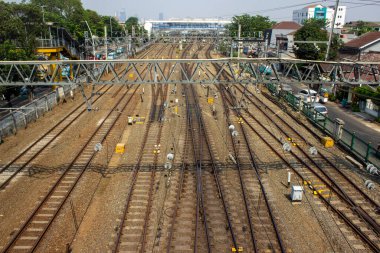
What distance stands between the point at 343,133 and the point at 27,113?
78.8ft

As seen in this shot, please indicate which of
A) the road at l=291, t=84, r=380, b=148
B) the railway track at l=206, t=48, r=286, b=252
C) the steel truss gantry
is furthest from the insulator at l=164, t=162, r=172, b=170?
the road at l=291, t=84, r=380, b=148

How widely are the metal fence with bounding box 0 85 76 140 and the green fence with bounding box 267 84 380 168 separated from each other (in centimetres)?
2314

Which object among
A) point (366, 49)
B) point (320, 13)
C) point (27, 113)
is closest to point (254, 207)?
point (27, 113)

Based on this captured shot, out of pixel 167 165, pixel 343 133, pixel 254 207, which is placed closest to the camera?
pixel 254 207

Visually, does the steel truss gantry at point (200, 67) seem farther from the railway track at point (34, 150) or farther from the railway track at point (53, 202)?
the railway track at point (53, 202)

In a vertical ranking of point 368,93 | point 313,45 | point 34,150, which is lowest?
point 34,150

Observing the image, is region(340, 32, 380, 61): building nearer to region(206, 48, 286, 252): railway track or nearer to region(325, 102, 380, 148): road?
region(325, 102, 380, 148): road

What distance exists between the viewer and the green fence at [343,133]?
19.4 metres

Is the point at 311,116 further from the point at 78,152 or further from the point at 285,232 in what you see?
the point at 78,152

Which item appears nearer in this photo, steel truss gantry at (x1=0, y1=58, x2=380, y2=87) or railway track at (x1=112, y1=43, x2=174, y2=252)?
railway track at (x1=112, y1=43, x2=174, y2=252)

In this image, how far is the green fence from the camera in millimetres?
19391

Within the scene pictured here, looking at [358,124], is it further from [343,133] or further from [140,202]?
[140,202]

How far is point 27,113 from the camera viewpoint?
26.1 m

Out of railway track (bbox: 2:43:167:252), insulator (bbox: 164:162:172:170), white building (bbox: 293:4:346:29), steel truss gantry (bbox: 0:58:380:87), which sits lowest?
railway track (bbox: 2:43:167:252)
